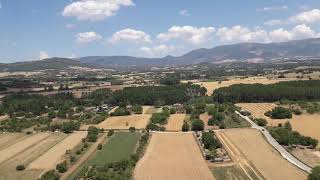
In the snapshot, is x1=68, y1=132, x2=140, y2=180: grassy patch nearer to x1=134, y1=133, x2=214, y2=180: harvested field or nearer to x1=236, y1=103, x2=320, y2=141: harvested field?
x1=134, y1=133, x2=214, y2=180: harvested field

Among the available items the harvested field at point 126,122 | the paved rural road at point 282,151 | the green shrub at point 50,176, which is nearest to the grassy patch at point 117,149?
the green shrub at point 50,176

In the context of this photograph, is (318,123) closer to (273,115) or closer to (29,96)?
(273,115)

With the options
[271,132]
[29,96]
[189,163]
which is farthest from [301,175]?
[29,96]

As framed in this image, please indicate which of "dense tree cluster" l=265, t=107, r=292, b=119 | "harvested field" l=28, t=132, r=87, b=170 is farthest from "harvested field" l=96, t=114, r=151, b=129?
"dense tree cluster" l=265, t=107, r=292, b=119

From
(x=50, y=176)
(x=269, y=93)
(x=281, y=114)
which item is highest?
(x=269, y=93)

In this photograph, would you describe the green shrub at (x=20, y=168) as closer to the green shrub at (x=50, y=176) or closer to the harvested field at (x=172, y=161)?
the green shrub at (x=50, y=176)

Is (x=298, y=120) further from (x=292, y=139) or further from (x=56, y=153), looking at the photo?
(x=56, y=153)

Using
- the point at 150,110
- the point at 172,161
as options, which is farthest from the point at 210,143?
the point at 150,110
